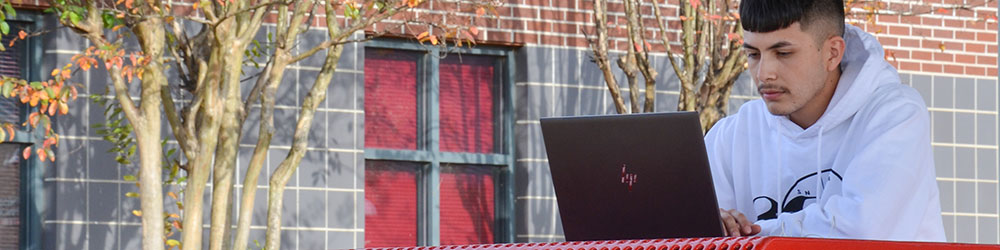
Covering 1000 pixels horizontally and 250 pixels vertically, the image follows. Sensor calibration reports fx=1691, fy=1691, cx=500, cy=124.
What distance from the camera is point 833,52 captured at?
418cm

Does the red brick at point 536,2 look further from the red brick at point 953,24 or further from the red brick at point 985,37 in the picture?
the red brick at point 985,37

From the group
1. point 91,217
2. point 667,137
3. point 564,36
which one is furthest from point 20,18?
point 667,137

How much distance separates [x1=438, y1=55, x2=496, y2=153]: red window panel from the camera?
9.60 m

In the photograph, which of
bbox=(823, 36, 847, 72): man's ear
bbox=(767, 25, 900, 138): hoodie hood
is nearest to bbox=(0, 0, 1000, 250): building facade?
bbox=(767, 25, 900, 138): hoodie hood

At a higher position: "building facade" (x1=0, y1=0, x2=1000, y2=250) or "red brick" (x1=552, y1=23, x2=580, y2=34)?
"red brick" (x1=552, y1=23, x2=580, y2=34)

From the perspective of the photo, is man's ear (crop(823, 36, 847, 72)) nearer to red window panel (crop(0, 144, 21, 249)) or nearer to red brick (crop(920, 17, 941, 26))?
red window panel (crop(0, 144, 21, 249))

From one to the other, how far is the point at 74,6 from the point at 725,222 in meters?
4.06

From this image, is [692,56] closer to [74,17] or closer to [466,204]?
[466,204]

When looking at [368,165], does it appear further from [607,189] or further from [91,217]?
[607,189]

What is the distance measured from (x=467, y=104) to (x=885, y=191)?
595 cm

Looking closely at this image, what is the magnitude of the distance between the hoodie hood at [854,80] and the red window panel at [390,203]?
5294 mm

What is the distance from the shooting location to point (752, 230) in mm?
3883

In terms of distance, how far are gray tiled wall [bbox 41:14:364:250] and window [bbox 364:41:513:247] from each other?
23 cm

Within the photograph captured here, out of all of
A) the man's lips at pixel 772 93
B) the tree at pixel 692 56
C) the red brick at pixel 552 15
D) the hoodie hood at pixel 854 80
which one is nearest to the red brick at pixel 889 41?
the tree at pixel 692 56
